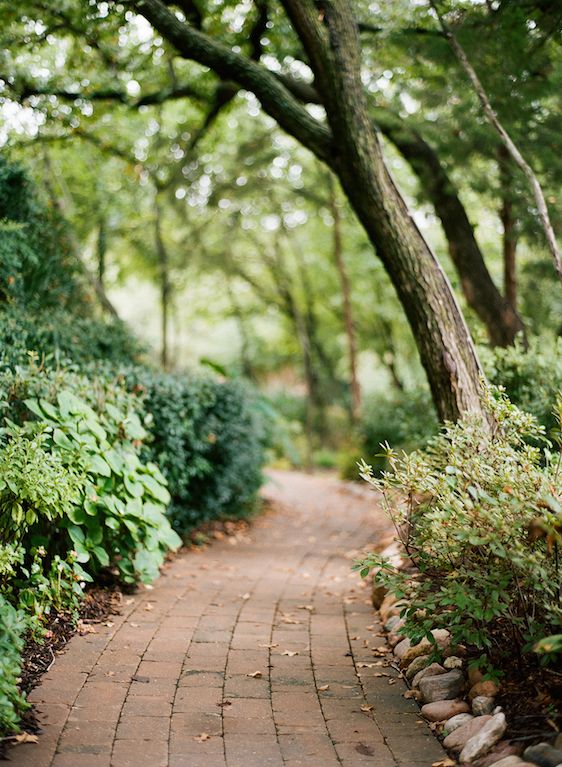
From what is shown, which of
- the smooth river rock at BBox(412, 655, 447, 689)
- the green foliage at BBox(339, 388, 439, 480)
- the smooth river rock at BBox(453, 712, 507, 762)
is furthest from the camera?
the green foliage at BBox(339, 388, 439, 480)

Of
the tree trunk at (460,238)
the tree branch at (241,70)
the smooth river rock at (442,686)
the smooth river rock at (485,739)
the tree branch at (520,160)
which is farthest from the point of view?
the tree trunk at (460,238)

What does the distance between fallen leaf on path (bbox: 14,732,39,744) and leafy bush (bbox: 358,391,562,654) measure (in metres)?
1.61

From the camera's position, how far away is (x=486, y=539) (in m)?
2.82

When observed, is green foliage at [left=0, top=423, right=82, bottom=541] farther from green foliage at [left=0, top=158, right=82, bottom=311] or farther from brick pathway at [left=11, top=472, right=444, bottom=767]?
green foliage at [left=0, top=158, right=82, bottom=311]

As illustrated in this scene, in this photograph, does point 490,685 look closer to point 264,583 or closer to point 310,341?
point 264,583

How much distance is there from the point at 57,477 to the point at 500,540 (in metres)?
2.27

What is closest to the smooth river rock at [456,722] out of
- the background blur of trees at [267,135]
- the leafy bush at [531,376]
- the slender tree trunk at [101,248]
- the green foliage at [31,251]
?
the leafy bush at [531,376]

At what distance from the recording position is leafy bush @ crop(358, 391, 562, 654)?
287 centimetres

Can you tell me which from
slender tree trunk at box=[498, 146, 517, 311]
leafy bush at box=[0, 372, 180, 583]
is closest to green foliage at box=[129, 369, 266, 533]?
leafy bush at box=[0, 372, 180, 583]

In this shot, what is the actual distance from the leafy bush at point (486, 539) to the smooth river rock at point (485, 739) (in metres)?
0.33

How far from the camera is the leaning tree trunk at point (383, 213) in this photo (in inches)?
198

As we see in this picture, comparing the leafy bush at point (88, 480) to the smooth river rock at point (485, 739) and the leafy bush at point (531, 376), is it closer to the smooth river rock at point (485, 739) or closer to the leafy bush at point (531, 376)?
the smooth river rock at point (485, 739)

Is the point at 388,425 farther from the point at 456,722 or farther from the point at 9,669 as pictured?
the point at 9,669

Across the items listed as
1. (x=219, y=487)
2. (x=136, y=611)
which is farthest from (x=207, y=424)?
(x=136, y=611)
